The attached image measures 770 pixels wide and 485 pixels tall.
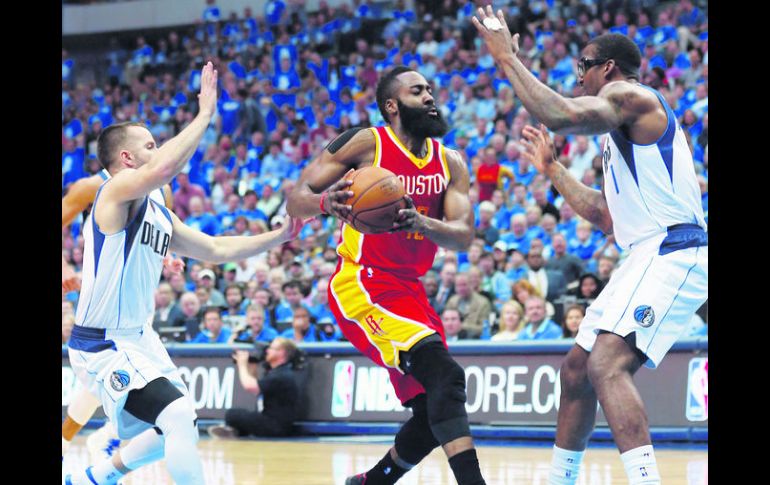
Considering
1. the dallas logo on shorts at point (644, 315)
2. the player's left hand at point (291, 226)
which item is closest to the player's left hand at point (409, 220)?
the player's left hand at point (291, 226)

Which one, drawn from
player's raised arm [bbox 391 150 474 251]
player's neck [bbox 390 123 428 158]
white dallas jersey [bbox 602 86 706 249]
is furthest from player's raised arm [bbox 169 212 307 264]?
white dallas jersey [bbox 602 86 706 249]

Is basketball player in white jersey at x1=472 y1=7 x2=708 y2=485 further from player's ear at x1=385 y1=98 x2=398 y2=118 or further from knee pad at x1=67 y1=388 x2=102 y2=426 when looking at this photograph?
knee pad at x1=67 y1=388 x2=102 y2=426

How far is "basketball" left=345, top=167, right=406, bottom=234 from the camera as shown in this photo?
5.43 meters

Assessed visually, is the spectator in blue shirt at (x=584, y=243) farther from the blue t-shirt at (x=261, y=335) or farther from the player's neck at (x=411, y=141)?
the player's neck at (x=411, y=141)

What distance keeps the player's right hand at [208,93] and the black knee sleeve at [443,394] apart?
64.2 inches

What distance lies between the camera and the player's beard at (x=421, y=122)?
604 cm

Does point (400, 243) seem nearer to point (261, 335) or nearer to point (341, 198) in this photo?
point (341, 198)

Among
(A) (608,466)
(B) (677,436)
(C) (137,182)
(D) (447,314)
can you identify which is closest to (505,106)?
(D) (447,314)

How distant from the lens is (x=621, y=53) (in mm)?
5410

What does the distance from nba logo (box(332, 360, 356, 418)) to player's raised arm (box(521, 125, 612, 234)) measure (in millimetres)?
5933

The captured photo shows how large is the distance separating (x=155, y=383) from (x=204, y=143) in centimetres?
1723
